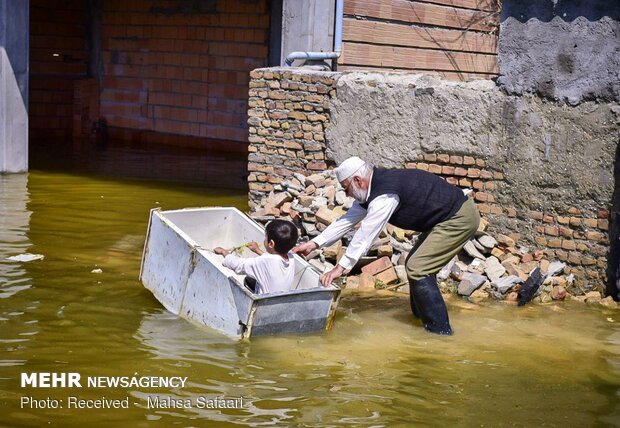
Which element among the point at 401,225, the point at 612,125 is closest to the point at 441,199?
the point at 401,225

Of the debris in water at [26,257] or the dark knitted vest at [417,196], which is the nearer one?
the dark knitted vest at [417,196]

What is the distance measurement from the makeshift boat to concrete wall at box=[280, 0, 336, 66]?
12.4ft

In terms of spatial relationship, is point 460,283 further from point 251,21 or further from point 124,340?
point 251,21

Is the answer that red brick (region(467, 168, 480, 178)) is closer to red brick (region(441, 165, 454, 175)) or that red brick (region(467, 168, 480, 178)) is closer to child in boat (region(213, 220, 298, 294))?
red brick (region(441, 165, 454, 175))

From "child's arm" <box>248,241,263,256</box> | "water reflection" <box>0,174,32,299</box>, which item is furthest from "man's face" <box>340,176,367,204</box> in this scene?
"water reflection" <box>0,174,32,299</box>

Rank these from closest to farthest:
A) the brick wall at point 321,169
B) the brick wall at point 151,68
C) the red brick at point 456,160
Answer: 1. the brick wall at point 321,169
2. the red brick at point 456,160
3. the brick wall at point 151,68

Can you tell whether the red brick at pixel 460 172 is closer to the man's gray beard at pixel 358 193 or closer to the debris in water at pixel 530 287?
the debris in water at pixel 530 287

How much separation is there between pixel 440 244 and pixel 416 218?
287 millimetres

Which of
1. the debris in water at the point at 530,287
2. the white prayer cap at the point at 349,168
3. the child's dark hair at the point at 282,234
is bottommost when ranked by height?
the debris in water at the point at 530,287

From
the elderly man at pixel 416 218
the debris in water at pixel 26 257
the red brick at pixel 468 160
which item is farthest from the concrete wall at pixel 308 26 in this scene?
the elderly man at pixel 416 218

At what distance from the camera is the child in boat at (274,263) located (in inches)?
280

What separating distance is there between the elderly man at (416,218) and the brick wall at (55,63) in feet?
42.7

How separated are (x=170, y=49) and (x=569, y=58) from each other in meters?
10.6

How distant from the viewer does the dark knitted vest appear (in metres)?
7.18
